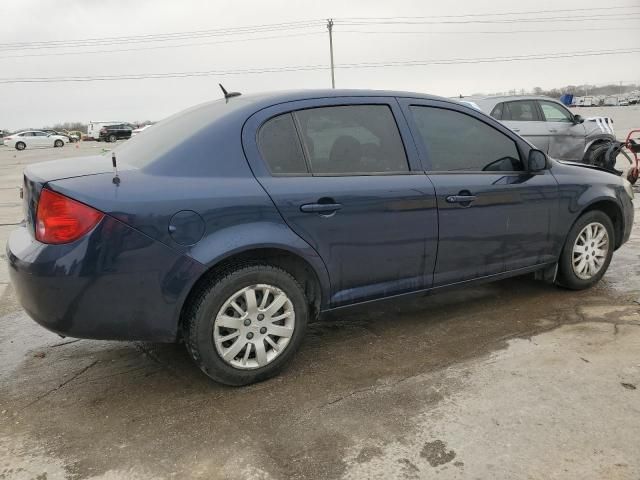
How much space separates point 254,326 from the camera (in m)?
3.07

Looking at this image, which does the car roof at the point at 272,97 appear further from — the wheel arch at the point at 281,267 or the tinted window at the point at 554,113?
the tinted window at the point at 554,113

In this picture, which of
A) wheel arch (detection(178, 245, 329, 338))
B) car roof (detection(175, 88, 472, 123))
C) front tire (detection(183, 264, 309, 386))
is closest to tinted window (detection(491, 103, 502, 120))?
car roof (detection(175, 88, 472, 123))

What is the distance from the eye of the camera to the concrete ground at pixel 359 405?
245 cm

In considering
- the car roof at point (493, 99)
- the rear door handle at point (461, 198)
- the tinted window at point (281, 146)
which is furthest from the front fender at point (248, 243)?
the car roof at point (493, 99)

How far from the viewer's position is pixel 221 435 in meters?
2.69

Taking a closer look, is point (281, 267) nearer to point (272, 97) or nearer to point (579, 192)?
point (272, 97)

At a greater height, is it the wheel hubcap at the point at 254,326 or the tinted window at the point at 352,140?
the tinted window at the point at 352,140

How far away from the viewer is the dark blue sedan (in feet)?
8.95

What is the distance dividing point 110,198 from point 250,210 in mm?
699

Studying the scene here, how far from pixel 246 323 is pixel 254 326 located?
52 mm

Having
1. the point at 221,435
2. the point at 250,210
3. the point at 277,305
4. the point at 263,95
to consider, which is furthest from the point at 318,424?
the point at 263,95

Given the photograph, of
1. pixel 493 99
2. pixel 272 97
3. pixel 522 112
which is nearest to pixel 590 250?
pixel 272 97

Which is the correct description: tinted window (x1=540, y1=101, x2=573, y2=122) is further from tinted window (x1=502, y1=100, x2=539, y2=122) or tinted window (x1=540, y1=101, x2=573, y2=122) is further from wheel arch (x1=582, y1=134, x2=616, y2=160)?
wheel arch (x1=582, y1=134, x2=616, y2=160)

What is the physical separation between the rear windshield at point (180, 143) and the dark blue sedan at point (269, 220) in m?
0.01
